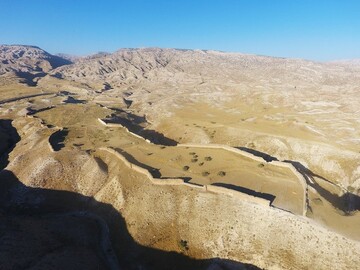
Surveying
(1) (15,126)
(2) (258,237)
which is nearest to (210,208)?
(2) (258,237)

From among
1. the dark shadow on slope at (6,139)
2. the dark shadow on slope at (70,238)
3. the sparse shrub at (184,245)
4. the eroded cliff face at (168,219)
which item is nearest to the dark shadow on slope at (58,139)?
the eroded cliff face at (168,219)

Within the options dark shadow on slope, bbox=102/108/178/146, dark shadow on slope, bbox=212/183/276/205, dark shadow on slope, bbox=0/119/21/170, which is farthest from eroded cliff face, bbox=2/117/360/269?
dark shadow on slope, bbox=102/108/178/146

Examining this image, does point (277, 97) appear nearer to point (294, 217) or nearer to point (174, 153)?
point (174, 153)

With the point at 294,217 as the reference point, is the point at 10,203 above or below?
below

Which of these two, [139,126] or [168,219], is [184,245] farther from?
[139,126]

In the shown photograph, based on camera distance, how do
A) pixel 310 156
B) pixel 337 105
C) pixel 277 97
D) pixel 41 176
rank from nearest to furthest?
pixel 41 176 → pixel 310 156 → pixel 337 105 → pixel 277 97

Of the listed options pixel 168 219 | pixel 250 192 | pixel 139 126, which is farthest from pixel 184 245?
pixel 139 126

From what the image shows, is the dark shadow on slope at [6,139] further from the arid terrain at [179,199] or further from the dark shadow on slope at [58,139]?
the dark shadow on slope at [58,139]
